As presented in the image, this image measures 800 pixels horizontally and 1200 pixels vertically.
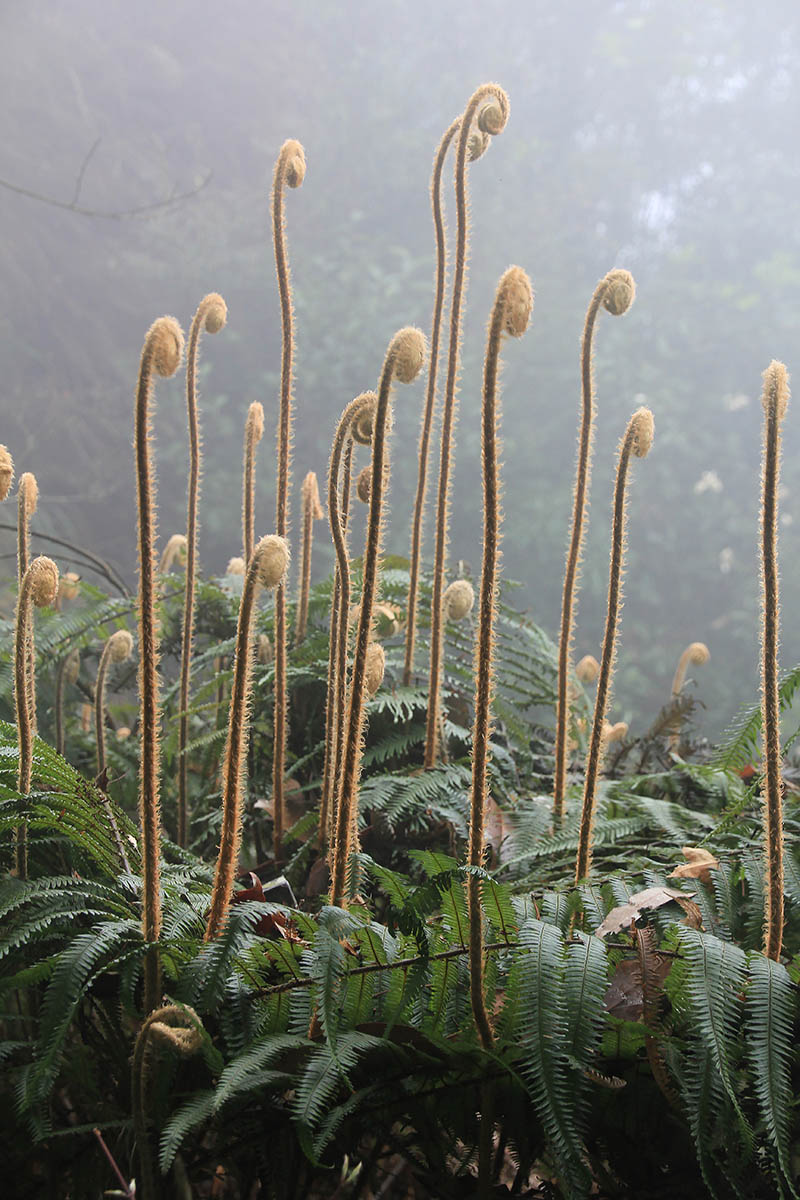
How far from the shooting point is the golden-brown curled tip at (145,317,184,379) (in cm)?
61

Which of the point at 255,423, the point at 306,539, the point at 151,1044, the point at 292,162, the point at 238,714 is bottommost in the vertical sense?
the point at 151,1044

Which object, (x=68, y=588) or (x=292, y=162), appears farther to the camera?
(x=68, y=588)

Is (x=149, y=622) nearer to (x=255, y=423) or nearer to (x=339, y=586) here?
(x=339, y=586)

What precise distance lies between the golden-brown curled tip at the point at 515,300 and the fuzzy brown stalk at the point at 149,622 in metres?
0.21

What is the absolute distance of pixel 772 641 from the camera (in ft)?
2.30

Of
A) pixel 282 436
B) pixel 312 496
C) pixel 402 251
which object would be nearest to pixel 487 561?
pixel 282 436

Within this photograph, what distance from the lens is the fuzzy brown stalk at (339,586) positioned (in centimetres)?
81

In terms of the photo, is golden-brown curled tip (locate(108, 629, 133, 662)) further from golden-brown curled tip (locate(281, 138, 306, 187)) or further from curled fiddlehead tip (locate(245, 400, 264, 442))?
golden-brown curled tip (locate(281, 138, 306, 187))

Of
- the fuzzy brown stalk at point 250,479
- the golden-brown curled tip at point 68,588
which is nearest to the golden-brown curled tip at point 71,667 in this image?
the golden-brown curled tip at point 68,588

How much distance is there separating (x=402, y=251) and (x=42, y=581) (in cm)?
604

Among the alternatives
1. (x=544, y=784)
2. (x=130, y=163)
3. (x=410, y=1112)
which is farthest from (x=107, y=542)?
(x=410, y=1112)

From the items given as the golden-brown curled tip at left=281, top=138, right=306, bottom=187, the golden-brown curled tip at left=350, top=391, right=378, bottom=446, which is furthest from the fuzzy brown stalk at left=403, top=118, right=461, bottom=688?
the golden-brown curled tip at left=350, top=391, right=378, bottom=446

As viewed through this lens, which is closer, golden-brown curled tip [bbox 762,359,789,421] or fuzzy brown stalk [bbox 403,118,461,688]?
golden-brown curled tip [bbox 762,359,789,421]

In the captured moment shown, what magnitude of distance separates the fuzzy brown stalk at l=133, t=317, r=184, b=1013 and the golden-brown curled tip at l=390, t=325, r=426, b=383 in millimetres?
140
